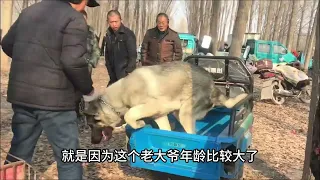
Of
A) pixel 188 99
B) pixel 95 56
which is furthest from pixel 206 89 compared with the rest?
pixel 95 56

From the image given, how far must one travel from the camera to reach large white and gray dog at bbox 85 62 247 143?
3.68 m

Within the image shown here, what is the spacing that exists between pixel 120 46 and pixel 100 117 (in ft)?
5.75

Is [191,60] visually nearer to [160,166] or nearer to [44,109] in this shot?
[160,166]

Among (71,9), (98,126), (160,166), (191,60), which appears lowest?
(160,166)

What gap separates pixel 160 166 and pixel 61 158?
1101mm

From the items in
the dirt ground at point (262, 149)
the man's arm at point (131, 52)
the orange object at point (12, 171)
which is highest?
the man's arm at point (131, 52)

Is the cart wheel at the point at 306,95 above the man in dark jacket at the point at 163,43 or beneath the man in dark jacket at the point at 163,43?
beneath

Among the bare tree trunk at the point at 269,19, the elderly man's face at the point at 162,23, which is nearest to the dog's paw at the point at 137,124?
the elderly man's face at the point at 162,23

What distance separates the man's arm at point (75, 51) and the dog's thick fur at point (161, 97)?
116cm

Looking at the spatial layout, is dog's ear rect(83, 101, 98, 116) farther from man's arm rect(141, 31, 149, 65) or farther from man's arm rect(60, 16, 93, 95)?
man's arm rect(141, 31, 149, 65)

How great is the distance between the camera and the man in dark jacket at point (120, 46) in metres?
5.12

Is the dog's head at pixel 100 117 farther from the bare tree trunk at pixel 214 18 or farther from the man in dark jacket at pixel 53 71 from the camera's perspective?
the bare tree trunk at pixel 214 18

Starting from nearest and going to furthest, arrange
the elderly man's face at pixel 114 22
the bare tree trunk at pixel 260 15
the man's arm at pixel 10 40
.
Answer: the man's arm at pixel 10 40
the elderly man's face at pixel 114 22
the bare tree trunk at pixel 260 15

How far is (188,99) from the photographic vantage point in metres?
3.88
